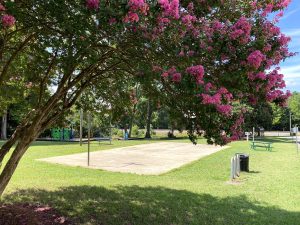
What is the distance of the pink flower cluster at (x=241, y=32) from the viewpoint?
416cm

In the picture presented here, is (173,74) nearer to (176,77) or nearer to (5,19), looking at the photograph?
(176,77)

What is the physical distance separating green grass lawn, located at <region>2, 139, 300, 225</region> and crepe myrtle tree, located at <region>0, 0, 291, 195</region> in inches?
116

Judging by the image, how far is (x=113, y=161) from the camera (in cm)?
1672

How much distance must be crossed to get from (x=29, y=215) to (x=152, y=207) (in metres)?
2.50

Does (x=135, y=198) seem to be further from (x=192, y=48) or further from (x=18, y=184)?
(x=192, y=48)

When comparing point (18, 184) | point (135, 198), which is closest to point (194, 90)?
point (135, 198)

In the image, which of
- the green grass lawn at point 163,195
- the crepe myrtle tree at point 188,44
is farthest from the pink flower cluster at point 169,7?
the green grass lawn at point 163,195

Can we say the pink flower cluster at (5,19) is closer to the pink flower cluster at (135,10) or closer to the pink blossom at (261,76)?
the pink flower cluster at (135,10)

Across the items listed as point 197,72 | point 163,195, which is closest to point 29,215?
point 163,195

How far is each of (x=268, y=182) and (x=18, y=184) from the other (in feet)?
24.0

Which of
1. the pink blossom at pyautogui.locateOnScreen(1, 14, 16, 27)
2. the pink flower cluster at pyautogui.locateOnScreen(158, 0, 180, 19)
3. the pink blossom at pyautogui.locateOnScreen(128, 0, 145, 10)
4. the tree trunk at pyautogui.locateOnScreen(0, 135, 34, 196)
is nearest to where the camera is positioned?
the pink blossom at pyautogui.locateOnScreen(128, 0, 145, 10)

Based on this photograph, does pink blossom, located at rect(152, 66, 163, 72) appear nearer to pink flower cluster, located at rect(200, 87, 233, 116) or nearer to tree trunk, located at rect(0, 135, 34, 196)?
pink flower cluster, located at rect(200, 87, 233, 116)

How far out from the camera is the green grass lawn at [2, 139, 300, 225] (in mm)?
7434

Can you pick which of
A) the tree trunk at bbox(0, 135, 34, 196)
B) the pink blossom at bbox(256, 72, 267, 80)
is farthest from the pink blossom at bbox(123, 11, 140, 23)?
the tree trunk at bbox(0, 135, 34, 196)
